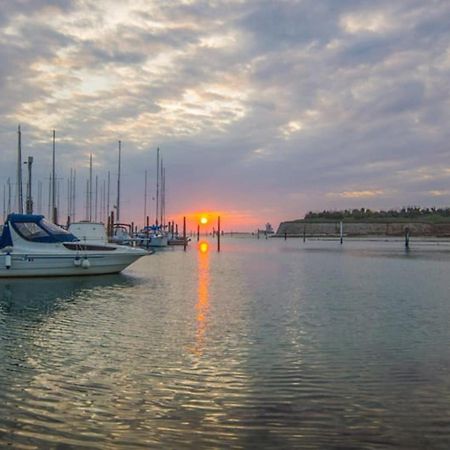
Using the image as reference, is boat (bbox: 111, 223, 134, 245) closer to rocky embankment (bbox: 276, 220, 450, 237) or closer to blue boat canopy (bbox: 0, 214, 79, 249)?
blue boat canopy (bbox: 0, 214, 79, 249)

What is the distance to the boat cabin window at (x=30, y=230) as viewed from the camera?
82.6ft

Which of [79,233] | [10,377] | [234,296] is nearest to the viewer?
[10,377]

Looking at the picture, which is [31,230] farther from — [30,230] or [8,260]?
[8,260]

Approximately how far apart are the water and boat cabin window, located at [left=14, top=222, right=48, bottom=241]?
746 cm

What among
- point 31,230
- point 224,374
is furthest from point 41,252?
point 224,374

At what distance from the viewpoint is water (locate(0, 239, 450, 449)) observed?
6270 mm

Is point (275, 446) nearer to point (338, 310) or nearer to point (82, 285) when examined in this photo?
point (338, 310)

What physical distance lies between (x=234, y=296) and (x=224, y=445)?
46.1 ft

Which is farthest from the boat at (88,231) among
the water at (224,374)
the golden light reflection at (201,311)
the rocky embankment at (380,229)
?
the rocky embankment at (380,229)

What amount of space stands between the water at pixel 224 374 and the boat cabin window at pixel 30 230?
7.46 metres

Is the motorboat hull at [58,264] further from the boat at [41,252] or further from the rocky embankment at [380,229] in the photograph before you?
the rocky embankment at [380,229]

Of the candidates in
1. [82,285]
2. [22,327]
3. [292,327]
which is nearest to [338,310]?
[292,327]

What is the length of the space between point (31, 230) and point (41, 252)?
46.8 inches

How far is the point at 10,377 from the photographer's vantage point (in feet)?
27.9
